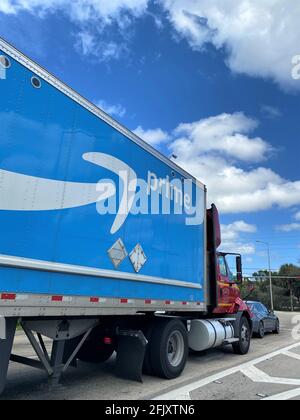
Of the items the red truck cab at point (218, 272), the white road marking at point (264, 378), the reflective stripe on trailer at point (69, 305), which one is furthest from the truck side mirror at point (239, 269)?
the reflective stripe on trailer at point (69, 305)

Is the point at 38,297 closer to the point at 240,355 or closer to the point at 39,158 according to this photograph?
the point at 39,158

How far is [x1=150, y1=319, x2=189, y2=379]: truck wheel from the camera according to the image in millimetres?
7434

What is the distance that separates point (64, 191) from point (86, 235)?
2.37 ft

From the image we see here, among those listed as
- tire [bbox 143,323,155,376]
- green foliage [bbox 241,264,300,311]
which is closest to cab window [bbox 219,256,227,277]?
tire [bbox 143,323,155,376]

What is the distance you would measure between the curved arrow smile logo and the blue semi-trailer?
0.05 feet

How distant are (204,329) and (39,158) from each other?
613 centimetres

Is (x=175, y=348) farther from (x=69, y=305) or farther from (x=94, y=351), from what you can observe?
(x=69, y=305)

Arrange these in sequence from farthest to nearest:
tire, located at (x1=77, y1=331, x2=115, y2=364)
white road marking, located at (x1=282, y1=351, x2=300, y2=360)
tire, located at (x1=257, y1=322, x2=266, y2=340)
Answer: tire, located at (x1=257, y1=322, x2=266, y2=340) → white road marking, located at (x1=282, y1=351, x2=300, y2=360) → tire, located at (x1=77, y1=331, x2=115, y2=364)

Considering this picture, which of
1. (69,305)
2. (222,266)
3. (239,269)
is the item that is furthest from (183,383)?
(239,269)

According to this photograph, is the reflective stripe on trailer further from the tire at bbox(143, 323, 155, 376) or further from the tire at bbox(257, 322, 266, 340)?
the tire at bbox(257, 322, 266, 340)

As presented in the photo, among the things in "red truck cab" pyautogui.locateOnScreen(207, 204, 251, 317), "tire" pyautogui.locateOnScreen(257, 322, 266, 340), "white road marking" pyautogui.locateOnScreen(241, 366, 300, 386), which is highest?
"red truck cab" pyautogui.locateOnScreen(207, 204, 251, 317)

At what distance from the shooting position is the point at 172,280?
7918mm

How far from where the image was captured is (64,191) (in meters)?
5.23

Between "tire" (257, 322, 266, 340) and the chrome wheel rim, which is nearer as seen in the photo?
the chrome wheel rim
